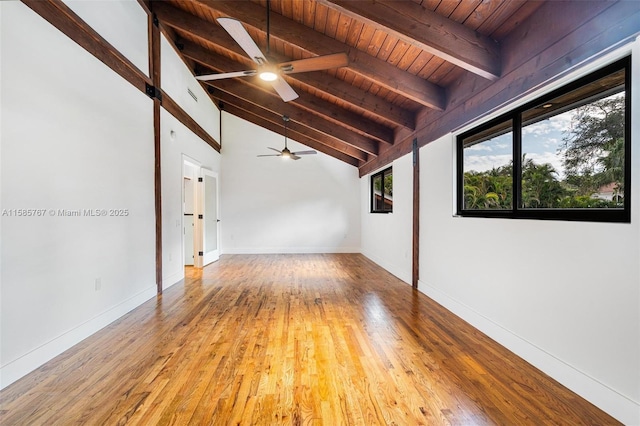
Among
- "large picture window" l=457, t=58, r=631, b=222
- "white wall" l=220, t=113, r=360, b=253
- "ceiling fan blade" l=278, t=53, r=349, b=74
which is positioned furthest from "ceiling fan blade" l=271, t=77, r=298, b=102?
"white wall" l=220, t=113, r=360, b=253

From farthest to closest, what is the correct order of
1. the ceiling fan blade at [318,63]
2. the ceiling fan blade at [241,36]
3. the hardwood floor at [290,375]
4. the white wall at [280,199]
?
the white wall at [280,199]
the ceiling fan blade at [318,63]
the ceiling fan blade at [241,36]
the hardwood floor at [290,375]

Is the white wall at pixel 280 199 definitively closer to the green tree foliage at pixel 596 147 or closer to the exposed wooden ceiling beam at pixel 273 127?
the exposed wooden ceiling beam at pixel 273 127

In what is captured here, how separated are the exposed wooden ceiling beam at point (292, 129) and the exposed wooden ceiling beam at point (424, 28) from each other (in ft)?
15.0

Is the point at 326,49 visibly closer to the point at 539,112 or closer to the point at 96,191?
the point at 539,112

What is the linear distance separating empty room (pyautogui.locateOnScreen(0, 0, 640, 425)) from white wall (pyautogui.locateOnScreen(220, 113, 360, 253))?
11.4 ft

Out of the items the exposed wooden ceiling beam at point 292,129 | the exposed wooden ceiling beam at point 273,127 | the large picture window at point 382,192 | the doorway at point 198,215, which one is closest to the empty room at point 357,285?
the doorway at point 198,215

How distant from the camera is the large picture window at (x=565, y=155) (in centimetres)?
172

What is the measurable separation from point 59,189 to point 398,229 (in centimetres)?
461

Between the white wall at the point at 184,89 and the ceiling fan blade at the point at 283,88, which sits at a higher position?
the white wall at the point at 184,89

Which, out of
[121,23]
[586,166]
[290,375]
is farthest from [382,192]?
[121,23]

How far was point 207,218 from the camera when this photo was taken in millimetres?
6465

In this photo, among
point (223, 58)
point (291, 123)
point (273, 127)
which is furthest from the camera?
point (273, 127)

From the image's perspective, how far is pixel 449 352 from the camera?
7.97ft

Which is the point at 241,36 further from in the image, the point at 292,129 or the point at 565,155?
the point at 292,129
